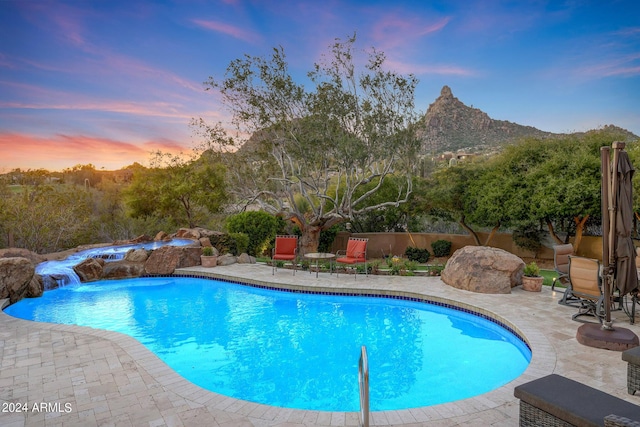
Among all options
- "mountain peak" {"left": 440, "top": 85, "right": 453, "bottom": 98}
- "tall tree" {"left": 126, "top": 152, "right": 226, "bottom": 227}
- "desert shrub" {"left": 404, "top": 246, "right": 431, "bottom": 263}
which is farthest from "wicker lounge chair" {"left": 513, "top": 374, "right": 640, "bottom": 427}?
"mountain peak" {"left": 440, "top": 85, "right": 453, "bottom": 98}

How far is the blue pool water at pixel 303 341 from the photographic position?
4902mm

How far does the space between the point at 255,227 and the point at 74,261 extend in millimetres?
6105

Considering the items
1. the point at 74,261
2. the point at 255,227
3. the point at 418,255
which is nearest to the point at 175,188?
the point at 255,227

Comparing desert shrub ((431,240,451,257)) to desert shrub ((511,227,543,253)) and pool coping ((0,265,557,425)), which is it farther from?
pool coping ((0,265,557,425))

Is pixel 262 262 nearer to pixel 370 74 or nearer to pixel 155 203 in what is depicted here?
pixel 370 74

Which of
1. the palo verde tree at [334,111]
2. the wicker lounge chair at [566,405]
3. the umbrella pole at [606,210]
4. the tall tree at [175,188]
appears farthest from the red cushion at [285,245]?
the tall tree at [175,188]

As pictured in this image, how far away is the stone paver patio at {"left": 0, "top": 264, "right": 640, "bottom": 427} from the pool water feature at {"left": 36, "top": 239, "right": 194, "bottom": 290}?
3.91 metres

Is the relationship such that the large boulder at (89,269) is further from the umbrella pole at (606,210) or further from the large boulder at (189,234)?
the umbrella pole at (606,210)

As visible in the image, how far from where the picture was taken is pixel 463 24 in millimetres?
15109

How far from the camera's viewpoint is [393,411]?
3.72 m

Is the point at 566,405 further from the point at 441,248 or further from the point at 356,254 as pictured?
the point at 441,248

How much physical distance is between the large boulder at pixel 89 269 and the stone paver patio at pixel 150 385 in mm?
4361

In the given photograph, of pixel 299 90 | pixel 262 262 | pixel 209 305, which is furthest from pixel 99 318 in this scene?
pixel 299 90

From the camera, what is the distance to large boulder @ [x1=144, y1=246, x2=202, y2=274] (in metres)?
12.1
